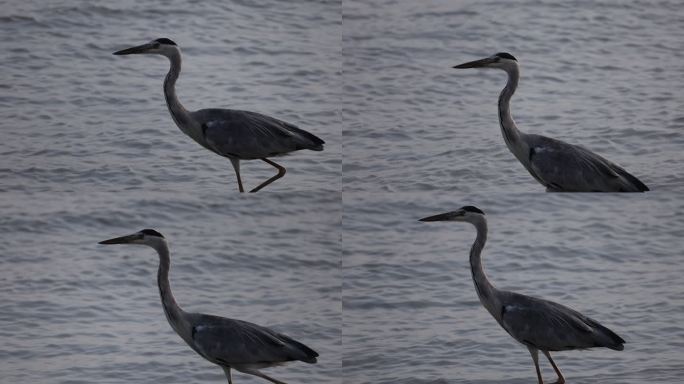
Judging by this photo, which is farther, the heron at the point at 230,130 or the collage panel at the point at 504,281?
the collage panel at the point at 504,281

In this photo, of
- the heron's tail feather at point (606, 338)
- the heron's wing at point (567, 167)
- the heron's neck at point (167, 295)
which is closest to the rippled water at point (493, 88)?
the heron's wing at point (567, 167)

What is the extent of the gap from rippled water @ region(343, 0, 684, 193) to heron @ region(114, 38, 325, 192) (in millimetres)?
238

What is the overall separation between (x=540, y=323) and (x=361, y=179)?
705 mm

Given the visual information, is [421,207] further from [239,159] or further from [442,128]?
[239,159]

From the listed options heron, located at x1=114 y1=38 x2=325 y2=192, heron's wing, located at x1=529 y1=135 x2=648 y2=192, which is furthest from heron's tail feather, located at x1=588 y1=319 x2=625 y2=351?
heron, located at x1=114 y1=38 x2=325 y2=192

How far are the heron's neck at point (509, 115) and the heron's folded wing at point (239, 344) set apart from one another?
905 mm

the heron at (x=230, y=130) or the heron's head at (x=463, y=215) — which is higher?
the heron at (x=230, y=130)

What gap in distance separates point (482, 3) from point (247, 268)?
111cm

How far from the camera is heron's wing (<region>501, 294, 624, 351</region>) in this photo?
132 inches

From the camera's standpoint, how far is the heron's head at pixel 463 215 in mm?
3461

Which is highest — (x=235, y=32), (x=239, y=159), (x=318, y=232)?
(x=235, y=32)

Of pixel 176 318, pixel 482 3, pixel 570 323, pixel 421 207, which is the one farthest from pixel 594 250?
pixel 176 318

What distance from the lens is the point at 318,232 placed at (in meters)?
3.53

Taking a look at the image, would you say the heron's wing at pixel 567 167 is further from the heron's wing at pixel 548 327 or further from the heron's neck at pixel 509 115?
the heron's wing at pixel 548 327
